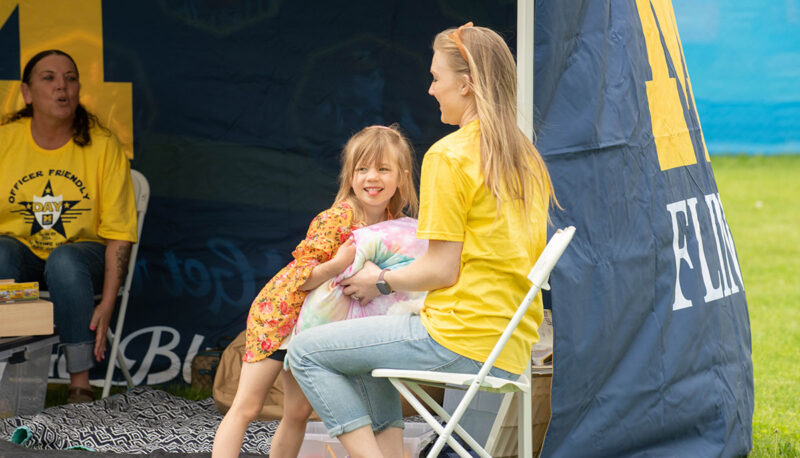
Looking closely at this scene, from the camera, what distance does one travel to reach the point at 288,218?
445cm

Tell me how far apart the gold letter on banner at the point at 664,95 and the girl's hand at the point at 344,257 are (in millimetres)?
1216

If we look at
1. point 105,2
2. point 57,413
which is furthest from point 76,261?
point 105,2

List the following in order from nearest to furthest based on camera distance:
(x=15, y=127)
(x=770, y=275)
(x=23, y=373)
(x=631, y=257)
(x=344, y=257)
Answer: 1. (x=344, y=257)
2. (x=631, y=257)
3. (x=23, y=373)
4. (x=15, y=127)
5. (x=770, y=275)

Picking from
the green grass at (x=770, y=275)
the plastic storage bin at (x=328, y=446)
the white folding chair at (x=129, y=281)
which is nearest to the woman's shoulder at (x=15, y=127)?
the white folding chair at (x=129, y=281)

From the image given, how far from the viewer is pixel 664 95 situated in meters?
3.36

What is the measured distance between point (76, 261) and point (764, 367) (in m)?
3.95

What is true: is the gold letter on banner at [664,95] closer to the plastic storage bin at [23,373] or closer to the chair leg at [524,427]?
the chair leg at [524,427]

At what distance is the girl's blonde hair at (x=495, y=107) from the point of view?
2264 millimetres

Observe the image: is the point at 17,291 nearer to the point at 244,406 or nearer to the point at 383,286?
the point at 244,406

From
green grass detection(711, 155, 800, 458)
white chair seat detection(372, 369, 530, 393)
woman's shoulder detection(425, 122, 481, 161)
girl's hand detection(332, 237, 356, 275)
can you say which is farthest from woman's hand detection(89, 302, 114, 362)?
green grass detection(711, 155, 800, 458)

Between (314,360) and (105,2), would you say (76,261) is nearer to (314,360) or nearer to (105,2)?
(105,2)

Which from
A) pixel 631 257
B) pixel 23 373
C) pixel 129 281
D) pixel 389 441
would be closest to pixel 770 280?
pixel 631 257

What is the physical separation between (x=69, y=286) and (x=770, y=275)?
7363 millimetres

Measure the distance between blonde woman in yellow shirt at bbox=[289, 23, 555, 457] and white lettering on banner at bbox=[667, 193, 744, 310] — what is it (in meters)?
1.04
